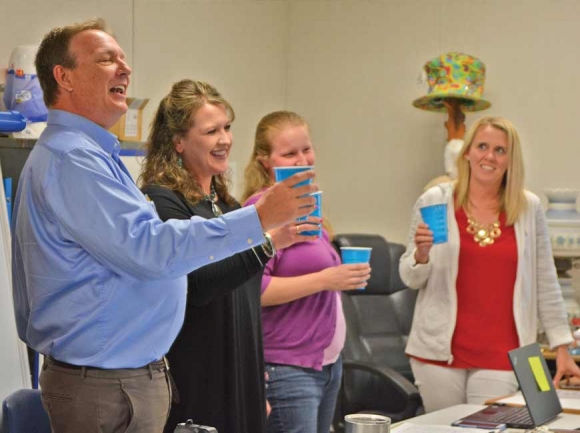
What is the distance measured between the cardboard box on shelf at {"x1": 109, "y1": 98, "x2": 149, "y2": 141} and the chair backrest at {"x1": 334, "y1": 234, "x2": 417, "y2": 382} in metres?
1.14

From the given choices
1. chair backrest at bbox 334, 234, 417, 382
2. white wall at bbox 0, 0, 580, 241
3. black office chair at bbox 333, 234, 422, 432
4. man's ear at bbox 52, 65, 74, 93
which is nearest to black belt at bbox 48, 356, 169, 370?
man's ear at bbox 52, 65, 74, 93

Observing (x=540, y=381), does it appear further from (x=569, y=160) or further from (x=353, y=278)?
(x=569, y=160)

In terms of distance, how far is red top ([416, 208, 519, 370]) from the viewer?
2814 millimetres

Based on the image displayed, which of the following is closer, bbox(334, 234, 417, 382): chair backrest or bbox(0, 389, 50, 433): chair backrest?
bbox(0, 389, 50, 433): chair backrest

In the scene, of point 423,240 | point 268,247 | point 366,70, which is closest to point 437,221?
point 423,240

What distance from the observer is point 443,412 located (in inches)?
96.9

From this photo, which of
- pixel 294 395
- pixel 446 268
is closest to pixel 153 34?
pixel 446 268

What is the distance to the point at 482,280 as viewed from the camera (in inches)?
113

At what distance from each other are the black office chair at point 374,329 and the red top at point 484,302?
0.80 metres

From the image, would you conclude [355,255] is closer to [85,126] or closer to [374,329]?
[85,126]

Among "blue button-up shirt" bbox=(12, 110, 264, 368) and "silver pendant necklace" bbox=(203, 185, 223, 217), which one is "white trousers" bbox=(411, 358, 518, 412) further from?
"blue button-up shirt" bbox=(12, 110, 264, 368)

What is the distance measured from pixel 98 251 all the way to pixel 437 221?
1.46 meters

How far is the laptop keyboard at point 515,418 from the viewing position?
7.43 feet

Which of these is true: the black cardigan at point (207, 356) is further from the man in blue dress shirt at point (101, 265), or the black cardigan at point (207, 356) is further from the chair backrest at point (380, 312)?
the chair backrest at point (380, 312)
